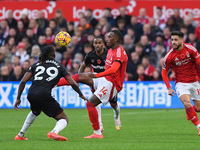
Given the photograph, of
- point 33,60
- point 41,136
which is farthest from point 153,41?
point 41,136

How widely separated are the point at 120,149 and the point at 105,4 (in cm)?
1481

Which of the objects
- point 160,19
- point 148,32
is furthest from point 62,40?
point 160,19

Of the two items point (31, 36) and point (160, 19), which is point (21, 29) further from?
point (160, 19)

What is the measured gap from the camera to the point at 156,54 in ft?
64.5

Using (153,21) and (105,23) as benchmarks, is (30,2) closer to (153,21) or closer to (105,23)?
(105,23)

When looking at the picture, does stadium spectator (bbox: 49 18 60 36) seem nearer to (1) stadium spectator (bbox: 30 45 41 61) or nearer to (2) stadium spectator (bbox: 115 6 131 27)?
(1) stadium spectator (bbox: 30 45 41 61)

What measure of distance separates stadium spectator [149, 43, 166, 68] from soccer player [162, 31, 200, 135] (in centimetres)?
836

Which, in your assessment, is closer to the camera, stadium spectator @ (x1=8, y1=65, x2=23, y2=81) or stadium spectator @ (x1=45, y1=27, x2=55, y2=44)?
stadium spectator @ (x1=8, y1=65, x2=23, y2=81)

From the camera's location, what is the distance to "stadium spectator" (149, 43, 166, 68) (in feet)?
63.7

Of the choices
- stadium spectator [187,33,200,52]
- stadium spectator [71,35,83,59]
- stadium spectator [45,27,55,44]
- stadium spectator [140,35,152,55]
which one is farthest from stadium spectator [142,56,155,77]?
stadium spectator [45,27,55,44]

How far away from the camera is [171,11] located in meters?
21.3

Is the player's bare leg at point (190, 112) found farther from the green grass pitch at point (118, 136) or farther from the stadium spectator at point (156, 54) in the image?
the stadium spectator at point (156, 54)

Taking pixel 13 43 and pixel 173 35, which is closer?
pixel 173 35

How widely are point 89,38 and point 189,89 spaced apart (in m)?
10.0
